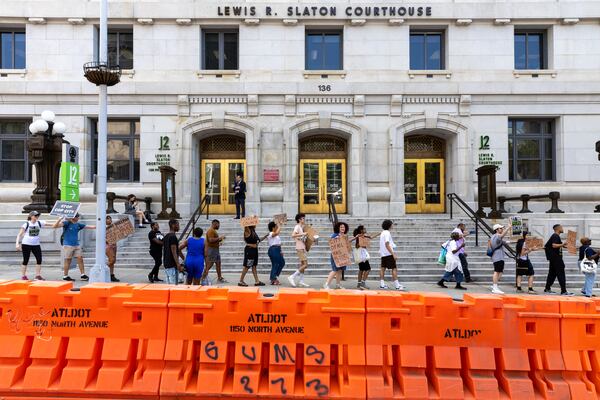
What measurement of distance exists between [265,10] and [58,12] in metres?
9.42

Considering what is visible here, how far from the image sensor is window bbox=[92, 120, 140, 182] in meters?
18.5

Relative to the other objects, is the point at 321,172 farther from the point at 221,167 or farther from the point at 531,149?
the point at 531,149

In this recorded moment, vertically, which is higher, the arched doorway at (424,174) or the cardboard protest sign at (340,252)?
the arched doorway at (424,174)

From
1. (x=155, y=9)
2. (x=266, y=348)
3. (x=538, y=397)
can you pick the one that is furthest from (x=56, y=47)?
(x=538, y=397)

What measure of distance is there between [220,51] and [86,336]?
1675 cm

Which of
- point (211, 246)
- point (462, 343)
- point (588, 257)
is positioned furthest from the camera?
point (211, 246)

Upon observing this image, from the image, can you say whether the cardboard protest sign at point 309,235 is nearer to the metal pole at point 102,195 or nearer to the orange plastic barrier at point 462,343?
the metal pole at point 102,195

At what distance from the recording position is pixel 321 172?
19.0 metres

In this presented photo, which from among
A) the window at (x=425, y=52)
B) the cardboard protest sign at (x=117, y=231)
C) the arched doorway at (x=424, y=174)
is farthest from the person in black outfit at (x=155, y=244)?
the window at (x=425, y=52)

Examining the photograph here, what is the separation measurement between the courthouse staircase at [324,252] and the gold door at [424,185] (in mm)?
3279

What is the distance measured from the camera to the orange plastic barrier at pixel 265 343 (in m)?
4.41

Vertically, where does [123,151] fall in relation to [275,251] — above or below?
above

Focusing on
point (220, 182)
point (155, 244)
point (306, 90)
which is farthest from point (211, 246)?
point (306, 90)

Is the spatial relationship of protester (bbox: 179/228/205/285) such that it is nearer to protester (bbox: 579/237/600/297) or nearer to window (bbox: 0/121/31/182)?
protester (bbox: 579/237/600/297)
